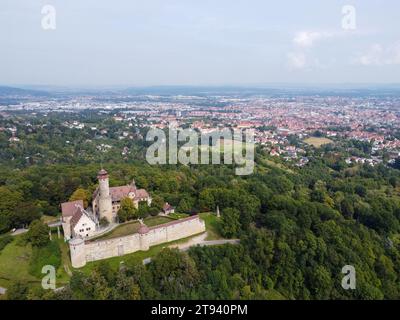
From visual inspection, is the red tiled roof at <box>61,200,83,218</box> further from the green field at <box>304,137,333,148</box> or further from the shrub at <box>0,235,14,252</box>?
the green field at <box>304,137,333,148</box>

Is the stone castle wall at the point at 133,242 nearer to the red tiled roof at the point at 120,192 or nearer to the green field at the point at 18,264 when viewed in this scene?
the green field at the point at 18,264

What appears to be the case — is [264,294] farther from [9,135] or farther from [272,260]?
[9,135]

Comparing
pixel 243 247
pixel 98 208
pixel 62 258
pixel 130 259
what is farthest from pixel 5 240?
pixel 243 247

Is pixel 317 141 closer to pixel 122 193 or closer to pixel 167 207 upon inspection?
pixel 167 207

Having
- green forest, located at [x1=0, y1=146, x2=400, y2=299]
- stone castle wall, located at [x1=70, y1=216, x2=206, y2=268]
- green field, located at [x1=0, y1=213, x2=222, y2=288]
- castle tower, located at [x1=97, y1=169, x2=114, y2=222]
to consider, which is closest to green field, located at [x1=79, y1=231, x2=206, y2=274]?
green field, located at [x1=0, y1=213, x2=222, y2=288]

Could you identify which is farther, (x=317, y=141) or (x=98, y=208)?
(x=317, y=141)

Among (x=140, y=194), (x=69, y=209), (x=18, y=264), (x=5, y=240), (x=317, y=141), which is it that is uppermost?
(x=140, y=194)

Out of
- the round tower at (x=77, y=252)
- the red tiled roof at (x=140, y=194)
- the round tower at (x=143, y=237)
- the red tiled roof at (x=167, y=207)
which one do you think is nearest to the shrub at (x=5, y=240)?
the round tower at (x=77, y=252)
